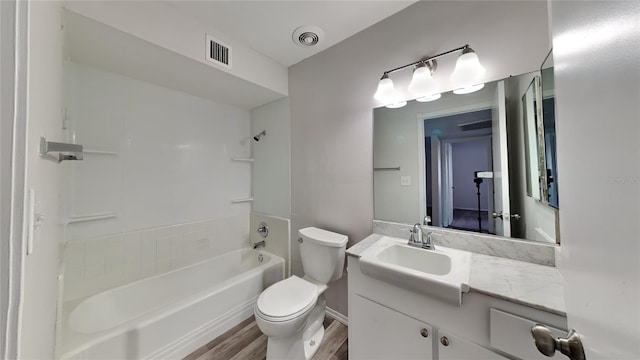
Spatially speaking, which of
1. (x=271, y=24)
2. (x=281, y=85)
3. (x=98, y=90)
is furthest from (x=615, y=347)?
(x=98, y=90)

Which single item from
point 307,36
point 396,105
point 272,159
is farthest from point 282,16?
point 272,159

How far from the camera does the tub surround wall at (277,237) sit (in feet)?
6.84

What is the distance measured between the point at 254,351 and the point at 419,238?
1386mm

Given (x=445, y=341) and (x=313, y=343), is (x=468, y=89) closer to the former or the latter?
(x=445, y=341)

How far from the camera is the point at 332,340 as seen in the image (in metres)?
1.51

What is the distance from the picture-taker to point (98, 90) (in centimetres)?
157

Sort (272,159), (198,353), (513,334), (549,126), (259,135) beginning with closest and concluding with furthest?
(513,334)
(549,126)
(198,353)
(272,159)
(259,135)

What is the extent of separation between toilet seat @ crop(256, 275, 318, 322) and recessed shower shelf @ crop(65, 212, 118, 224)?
55.0 inches

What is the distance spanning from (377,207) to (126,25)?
1.95 m

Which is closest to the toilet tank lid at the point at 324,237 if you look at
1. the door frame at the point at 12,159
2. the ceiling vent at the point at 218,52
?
the door frame at the point at 12,159

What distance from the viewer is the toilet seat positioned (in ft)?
3.99

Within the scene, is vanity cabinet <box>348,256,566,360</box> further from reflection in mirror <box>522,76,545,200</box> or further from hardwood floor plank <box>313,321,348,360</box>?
reflection in mirror <box>522,76,545,200</box>

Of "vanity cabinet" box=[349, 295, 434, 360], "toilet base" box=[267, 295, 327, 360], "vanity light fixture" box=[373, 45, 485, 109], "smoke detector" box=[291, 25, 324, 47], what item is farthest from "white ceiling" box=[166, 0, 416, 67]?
"toilet base" box=[267, 295, 327, 360]

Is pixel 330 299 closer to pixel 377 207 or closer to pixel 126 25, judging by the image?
pixel 377 207
